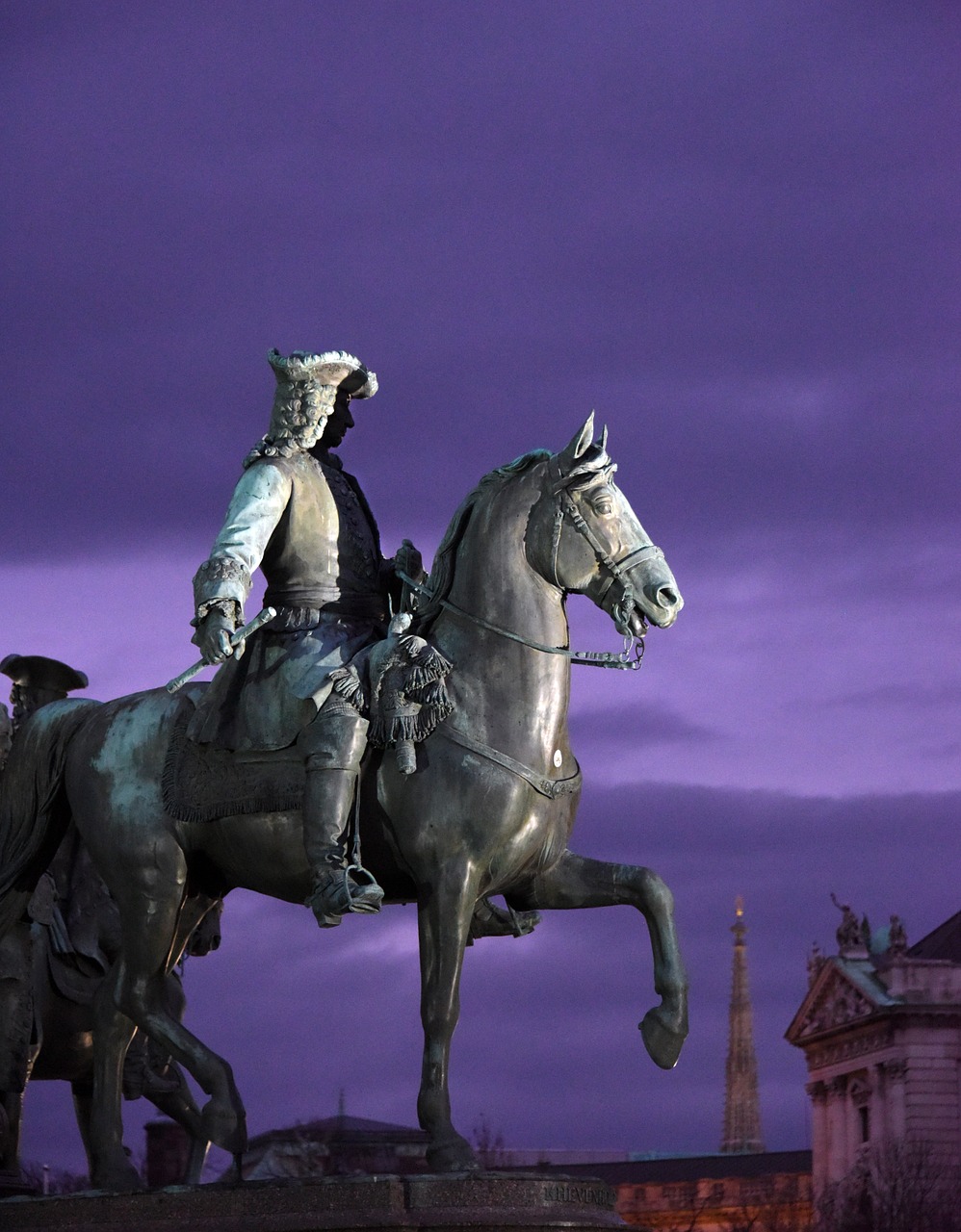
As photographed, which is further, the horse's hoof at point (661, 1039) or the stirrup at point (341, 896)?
the horse's hoof at point (661, 1039)

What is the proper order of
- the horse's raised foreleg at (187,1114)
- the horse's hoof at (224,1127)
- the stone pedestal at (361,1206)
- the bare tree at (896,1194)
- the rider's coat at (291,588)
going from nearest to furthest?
the stone pedestal at (361,1206)
the horse's hoof at (224,1127)
the rider's coat at (291,588)
the horse's raised foreleg at (187,1114)
the bare tree at (896,1194)

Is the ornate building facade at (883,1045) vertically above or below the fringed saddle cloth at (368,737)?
above

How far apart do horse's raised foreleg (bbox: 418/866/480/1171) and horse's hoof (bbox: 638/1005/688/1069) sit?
3.01 feet

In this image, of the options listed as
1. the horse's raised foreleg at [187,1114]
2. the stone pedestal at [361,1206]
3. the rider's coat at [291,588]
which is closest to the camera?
the stone pedestal at [361,1206]

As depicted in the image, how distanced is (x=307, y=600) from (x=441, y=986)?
7.13 ft

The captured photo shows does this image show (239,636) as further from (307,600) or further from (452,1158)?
(452,1158)

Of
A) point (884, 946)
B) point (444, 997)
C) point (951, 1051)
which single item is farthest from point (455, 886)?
point (884, 946)

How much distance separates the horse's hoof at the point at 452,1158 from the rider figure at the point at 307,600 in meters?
1.12

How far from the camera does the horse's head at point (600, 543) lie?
11.5m

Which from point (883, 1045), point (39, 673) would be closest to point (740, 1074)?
point (883, 1045)

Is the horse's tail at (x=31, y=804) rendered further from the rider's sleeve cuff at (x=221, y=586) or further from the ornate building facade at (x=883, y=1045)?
the ornate building facade at (x=883, y=1045)

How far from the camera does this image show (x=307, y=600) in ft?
40.3

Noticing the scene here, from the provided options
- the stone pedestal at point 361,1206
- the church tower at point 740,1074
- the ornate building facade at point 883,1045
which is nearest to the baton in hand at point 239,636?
the stone pedestal at point 361,1206

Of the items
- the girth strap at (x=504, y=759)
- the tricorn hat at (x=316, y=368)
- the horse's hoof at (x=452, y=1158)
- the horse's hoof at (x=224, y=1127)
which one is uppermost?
the tricorn hat at (x=316, y=368)
